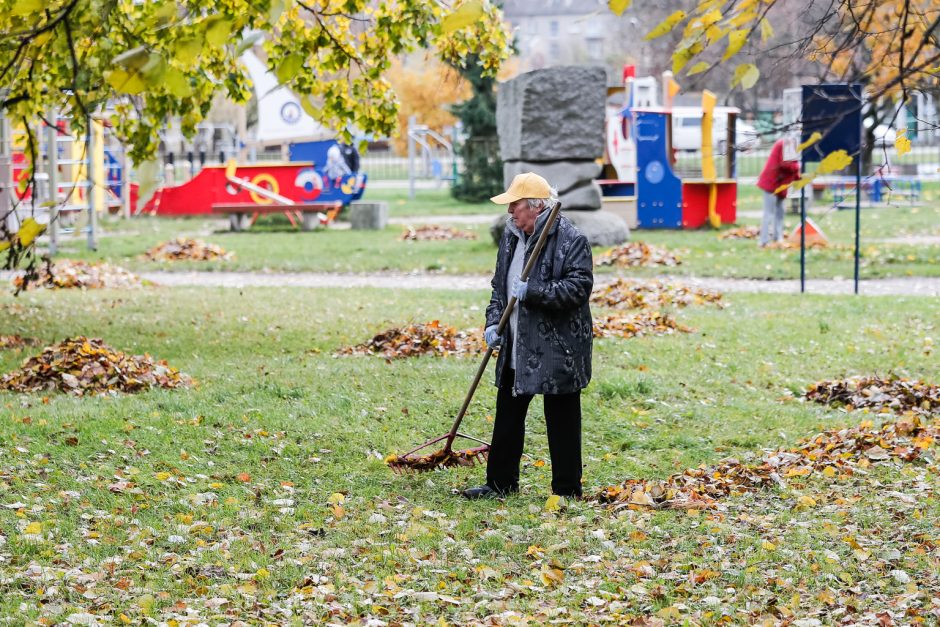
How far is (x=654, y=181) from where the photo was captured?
890 inches

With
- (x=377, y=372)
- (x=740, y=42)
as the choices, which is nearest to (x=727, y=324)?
(x=377, y=372)

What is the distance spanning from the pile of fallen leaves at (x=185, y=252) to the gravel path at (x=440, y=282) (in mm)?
1177

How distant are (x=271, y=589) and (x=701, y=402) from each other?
14.5ft

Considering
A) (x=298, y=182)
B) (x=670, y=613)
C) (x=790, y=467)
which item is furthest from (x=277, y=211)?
(x=670, y=613)

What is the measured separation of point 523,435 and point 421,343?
4211 millimetres

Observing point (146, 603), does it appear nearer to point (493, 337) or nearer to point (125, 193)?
point (493, 337)

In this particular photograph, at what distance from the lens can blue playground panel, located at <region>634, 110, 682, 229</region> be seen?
22547mm

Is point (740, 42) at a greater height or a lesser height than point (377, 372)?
greater

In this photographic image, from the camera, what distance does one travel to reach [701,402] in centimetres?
873

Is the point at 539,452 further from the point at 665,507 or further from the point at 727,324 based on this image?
the point at 727,324

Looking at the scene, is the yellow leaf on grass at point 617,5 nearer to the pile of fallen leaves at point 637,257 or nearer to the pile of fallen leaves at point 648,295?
the pile of fallen leaves at point 648,295

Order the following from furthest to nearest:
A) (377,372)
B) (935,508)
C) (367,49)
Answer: (367,49) → (377,372) → (935,508)

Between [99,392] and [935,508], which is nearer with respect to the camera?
[935,508]

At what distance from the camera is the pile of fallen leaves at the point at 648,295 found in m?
13.1
